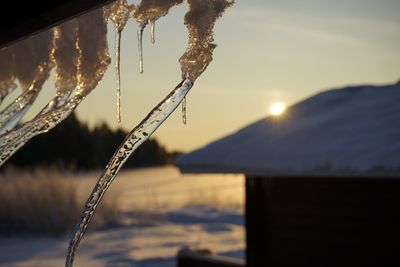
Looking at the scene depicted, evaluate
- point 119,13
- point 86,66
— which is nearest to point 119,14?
point 119,13

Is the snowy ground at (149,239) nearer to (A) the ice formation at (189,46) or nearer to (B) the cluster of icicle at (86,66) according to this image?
(B) the cluster of icicle at (86,66)

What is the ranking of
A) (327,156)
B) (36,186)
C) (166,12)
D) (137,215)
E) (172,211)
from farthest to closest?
(172,211)
(137,215)
(36,186)
(327,156)
(166,12)

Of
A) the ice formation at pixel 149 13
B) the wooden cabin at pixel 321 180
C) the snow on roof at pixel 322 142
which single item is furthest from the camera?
the wooden cabin at pixel 321 180

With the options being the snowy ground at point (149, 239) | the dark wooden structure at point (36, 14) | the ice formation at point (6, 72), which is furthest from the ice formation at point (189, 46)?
the snowy ground at point (149, 239)

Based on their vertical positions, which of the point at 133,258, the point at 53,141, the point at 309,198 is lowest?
the point at 133,258

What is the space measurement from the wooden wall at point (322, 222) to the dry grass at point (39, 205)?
8.51m

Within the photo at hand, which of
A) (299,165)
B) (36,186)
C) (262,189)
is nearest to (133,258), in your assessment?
(36,186)

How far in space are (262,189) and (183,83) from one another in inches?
233

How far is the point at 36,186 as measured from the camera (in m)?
15.0

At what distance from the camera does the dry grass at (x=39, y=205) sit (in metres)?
14.6

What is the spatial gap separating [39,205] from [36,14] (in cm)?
1438

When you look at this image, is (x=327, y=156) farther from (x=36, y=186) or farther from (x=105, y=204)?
(x=105, y=204)

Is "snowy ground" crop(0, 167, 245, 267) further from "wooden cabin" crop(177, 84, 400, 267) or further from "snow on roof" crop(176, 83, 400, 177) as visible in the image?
"snow on roof" crop(176, 83, 400, 177)

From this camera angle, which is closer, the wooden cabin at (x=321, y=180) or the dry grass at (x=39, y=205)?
the wooden cabin at (x=321, y=180)
